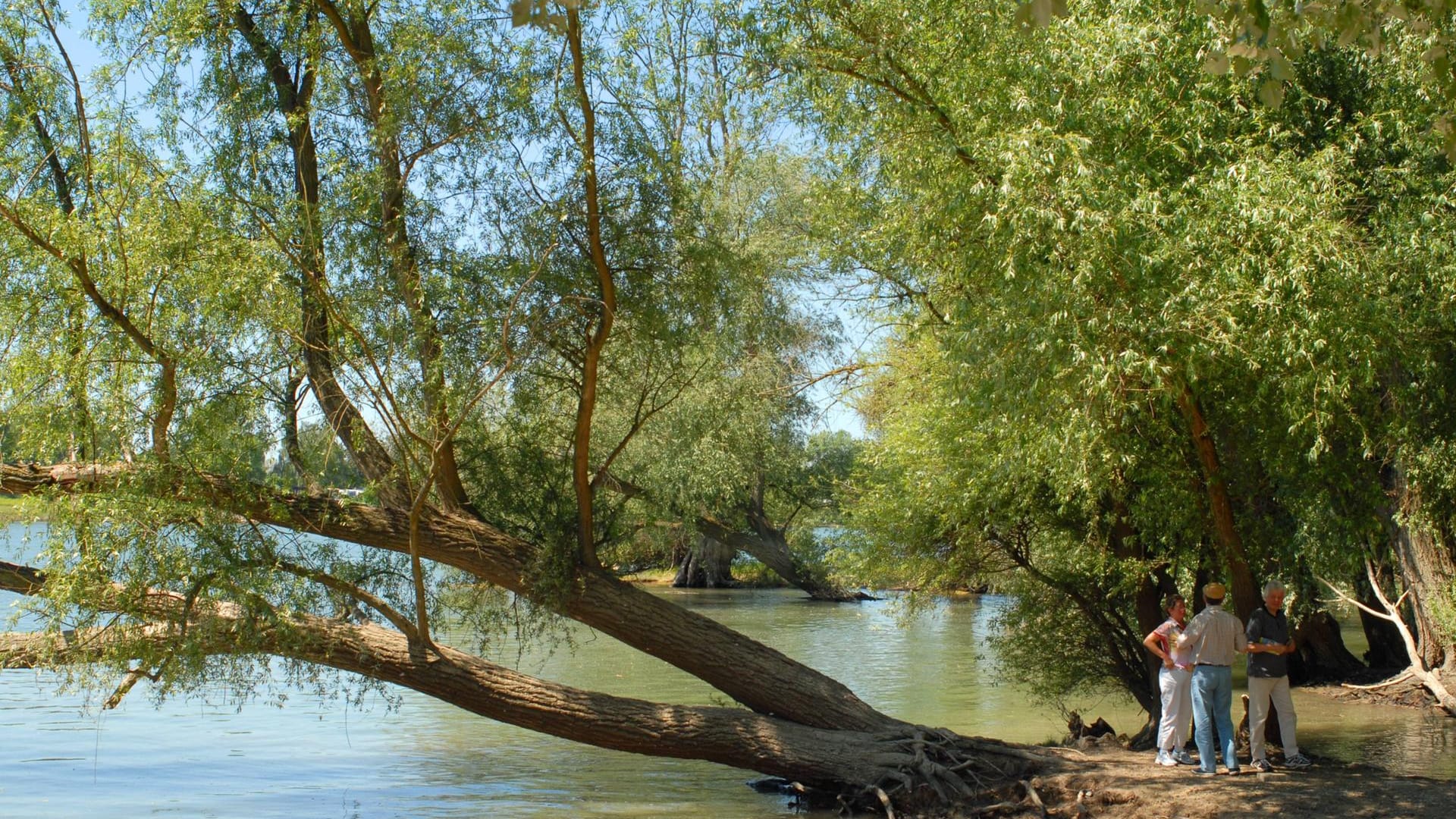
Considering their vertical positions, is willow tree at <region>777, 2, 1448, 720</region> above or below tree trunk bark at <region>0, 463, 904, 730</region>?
above

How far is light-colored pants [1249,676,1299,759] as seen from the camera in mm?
8906

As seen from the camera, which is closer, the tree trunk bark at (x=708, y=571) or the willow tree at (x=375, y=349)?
the willow tree at (x=375, y=349)

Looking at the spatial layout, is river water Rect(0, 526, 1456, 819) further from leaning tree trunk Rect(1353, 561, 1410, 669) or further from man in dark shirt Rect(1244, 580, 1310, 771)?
leaning tree trunk Rect(1353, 561, 1410, 669)

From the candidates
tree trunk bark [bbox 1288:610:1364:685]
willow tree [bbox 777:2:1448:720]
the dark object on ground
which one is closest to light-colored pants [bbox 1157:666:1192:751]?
willow tree [bbox 777:2:1448:720]

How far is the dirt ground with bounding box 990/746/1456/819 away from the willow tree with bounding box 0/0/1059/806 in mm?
724

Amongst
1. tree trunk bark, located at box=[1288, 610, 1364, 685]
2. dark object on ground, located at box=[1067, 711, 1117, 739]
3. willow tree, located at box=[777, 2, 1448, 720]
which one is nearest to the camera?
willow tree, located at box=[777, 2, 1448, 720]

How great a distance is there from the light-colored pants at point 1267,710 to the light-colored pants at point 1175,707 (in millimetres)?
464

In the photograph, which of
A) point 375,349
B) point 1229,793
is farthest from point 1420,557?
point 375,349

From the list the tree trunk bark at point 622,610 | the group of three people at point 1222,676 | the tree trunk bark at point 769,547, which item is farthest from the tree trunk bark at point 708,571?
the group of three people at point 1222,676

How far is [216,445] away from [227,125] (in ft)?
9.43

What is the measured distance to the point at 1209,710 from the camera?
8.84m

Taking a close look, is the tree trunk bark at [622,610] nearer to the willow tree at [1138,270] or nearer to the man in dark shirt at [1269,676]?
the willow tree at [1138,270]

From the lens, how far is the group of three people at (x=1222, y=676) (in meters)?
8.74

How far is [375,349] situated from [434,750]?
20.7 ft
